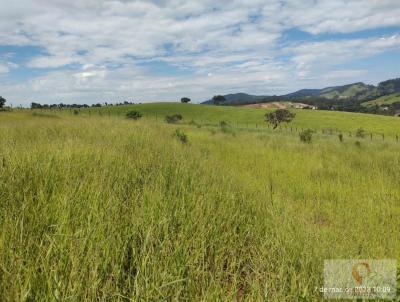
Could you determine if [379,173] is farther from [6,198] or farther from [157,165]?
[6,198]

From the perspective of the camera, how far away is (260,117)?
97.2 metres

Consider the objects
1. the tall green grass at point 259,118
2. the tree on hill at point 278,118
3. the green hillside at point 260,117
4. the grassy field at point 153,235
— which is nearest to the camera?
the grassy field at point 153,235

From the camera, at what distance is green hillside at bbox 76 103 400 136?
81125 mm

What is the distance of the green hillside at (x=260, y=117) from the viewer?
→ 81.1 m

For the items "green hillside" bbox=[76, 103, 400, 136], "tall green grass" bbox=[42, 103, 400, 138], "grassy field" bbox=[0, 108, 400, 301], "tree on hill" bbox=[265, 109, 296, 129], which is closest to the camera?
"grassy field" bbox=[0, 108, 400, 301]

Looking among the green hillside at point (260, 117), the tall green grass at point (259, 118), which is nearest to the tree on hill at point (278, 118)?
the tall green grass at point (259, 118)

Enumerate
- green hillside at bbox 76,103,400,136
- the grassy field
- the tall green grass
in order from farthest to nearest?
green hillside at bbox 76,103,400,136
the tall green grass
the grassy field

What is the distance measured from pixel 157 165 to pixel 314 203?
376 cm

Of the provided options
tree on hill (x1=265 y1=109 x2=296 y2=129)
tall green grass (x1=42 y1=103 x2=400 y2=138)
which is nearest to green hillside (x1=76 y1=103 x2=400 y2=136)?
tall green grass (x1=42 y1=103 x2=400 y2=138)

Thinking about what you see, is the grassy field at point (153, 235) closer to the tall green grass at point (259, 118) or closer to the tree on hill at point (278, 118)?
the tall green grass at point (259, 118)

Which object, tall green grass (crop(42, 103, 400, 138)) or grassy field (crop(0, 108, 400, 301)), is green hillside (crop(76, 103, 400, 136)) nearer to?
tall green grass (crop(42, 103, 400, 138))

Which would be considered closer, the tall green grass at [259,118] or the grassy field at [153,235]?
the grassy field at [153,235]

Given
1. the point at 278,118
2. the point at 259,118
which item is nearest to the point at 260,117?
the point at 259,118

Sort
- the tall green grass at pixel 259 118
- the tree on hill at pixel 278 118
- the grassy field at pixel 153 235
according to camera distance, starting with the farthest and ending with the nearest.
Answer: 1. the tree on hill at pixel 278 118
2. the tall green grass at pixel 259 118
3. the grassy field at pixel 153 235
